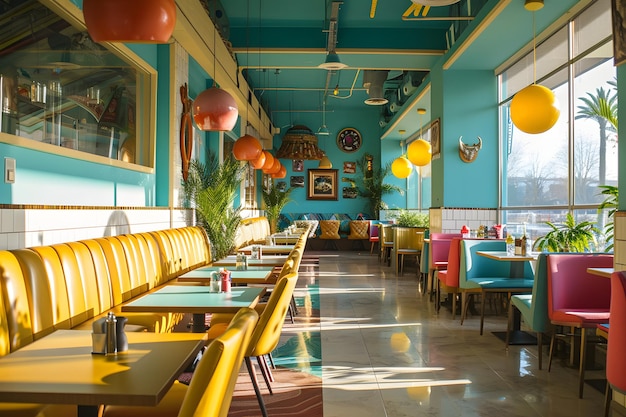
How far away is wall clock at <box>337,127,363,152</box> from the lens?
17.6 meters

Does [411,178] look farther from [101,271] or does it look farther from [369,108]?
[101,271]

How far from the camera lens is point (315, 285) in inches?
360

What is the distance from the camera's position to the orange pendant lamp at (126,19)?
2.20 metres

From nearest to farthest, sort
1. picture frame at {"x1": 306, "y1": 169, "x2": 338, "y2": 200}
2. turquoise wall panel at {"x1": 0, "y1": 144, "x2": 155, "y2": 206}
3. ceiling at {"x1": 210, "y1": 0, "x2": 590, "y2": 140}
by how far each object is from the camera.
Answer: turquoise wall panel at {"x1": 0, "y1": 144, "x2": 155, "y2": 206} → ceiling at {"x1": 210, "y1": 0, "x2": 590, "y2": 140} → picture frame at {"x1": 306, "y1": 169, "x2": 338, "y2": 200}

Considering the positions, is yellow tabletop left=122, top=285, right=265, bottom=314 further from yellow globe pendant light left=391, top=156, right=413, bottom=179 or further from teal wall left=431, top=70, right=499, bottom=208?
yellow globe pendant light left=391, top=156, right=413, bottom=179

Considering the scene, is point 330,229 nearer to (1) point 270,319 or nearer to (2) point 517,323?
(2) point 517,323

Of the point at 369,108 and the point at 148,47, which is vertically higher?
the point at 369,108

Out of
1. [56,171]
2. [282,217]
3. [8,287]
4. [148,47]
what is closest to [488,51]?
[148,47]

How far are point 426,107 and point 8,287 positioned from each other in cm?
999

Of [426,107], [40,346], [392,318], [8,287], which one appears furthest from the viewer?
[426,107]

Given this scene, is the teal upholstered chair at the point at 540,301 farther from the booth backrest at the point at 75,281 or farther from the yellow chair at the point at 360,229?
the yellow chair at the point at 360,229

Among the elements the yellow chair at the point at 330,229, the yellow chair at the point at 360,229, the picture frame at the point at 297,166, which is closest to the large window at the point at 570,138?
the yellow chair at the point at 360,229

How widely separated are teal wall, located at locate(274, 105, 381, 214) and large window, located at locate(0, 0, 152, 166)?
11728 millimetres

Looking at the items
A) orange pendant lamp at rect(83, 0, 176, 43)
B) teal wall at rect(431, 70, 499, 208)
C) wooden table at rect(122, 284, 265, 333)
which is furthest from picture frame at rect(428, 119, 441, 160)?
orange pendant lamp at rect(83, 0, 176, 43)
